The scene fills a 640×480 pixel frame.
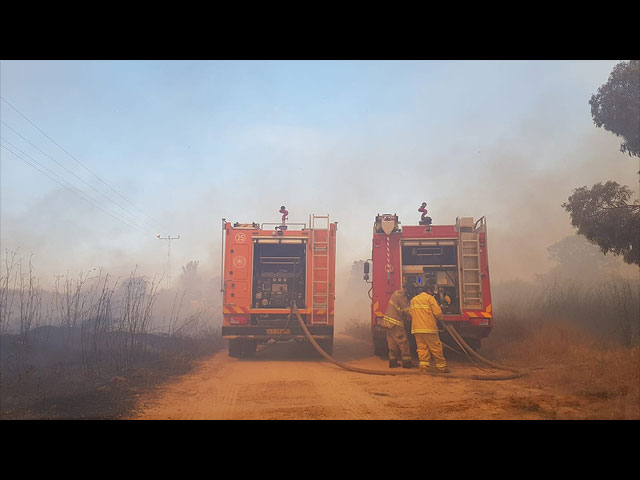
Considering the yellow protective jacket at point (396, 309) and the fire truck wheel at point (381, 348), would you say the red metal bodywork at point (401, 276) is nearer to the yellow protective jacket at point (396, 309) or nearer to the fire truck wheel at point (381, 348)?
the fire truck wheel at point (381, 348)

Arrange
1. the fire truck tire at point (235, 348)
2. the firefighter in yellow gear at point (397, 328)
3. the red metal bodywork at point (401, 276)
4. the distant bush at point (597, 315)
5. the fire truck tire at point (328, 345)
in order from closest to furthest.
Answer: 1. the distant bush at point (597, 315)
2. the firefighter in yellow gear at point (397, 328)
3. the red metal bodywork at point (401, 276)
4. the fire truck tire at point (328, 345)
5. the fire truck tire at point (235, 348)

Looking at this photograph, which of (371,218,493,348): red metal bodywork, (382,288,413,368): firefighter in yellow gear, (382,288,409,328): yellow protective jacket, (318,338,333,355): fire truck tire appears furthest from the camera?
(318,338,333,355): fire truck tire

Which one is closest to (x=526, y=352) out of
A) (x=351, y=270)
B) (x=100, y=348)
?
(x=100, y=348)

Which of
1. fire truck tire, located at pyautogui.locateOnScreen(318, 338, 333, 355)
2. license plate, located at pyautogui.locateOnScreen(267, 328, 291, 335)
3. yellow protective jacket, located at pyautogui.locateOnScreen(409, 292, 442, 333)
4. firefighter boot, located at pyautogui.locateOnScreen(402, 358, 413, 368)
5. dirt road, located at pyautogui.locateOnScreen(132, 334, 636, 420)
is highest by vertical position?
yellow protective jacket, located at pyautogui.locateOnScreen(409, 292, 442, 333)

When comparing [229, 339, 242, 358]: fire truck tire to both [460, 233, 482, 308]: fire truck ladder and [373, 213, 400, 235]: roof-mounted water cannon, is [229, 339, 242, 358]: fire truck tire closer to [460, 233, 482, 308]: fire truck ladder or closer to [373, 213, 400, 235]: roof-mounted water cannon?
[373, 213, 400, 235]: roof-mounted water cannon

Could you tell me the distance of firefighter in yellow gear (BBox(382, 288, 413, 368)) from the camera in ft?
30.6

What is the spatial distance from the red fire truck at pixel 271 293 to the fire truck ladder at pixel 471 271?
3.08 m

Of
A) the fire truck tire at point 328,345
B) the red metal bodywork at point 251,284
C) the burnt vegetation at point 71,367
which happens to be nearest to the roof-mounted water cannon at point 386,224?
the red metal bodywork at point 251,284

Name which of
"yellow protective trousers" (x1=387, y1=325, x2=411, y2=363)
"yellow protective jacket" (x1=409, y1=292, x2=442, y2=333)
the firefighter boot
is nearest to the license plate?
"yellow protective trousers" (x1=387, y1=325, x2=411, y2=363)

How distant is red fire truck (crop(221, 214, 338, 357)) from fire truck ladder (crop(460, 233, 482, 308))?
308cm

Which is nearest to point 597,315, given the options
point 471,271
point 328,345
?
point 471,271

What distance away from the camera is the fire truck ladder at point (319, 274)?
35.9ft

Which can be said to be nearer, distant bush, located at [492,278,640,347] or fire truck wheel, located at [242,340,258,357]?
distant bush, located at [492,278,640,347]
